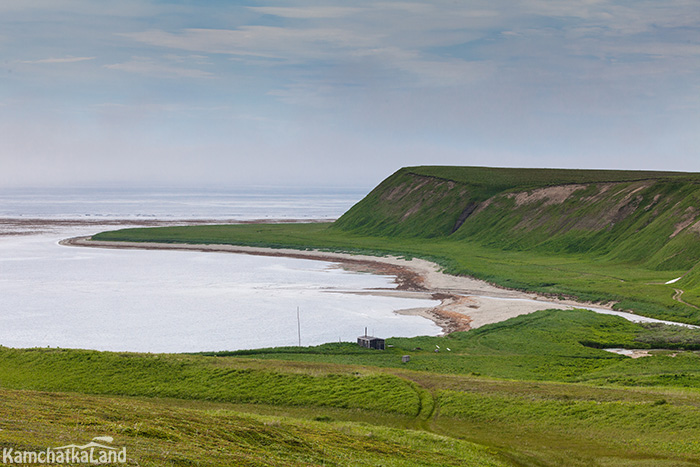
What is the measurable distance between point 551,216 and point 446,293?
172 ft

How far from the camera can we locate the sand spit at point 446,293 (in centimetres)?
6588

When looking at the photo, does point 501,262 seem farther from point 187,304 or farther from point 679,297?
point 187,304

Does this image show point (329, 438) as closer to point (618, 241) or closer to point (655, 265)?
point (655, 265)

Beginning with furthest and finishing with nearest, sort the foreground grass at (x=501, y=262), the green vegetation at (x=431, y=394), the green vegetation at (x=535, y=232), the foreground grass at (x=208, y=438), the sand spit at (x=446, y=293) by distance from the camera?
the green vegetation at (x=535, y=232), the foreground grass at (x=501, y=262), the sand spit at (x=446, y=293), the green vegetation at (x=431, y=394), the foreground grass at (x=208, y=438)

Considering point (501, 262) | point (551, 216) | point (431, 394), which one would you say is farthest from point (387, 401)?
point (551, 216)

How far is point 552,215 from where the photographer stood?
4897 inches

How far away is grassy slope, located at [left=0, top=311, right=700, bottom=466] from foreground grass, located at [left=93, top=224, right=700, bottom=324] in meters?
16.1

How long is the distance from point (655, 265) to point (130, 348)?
66768 mm

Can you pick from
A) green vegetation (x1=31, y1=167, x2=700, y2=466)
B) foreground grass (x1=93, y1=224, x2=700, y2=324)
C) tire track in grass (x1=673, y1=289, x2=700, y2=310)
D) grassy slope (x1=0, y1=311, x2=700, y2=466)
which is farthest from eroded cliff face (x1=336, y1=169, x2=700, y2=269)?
grassy slope (x1=0, y1=311, x2=700, y2=466)

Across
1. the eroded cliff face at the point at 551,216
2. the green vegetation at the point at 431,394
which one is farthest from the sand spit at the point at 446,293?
→ the eroded cliff face at the point at 551,216

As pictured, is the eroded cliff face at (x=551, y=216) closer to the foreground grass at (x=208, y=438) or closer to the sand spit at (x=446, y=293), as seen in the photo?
the sand spit at (x=446, y=293)

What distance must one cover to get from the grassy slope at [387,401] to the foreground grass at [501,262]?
52.8ft

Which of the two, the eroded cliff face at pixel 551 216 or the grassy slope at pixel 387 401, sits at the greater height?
the eroded cliff face at pixel 551 216

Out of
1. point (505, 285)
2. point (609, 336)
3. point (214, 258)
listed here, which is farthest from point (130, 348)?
point (214, 258)
